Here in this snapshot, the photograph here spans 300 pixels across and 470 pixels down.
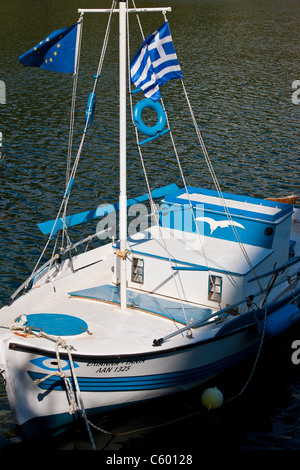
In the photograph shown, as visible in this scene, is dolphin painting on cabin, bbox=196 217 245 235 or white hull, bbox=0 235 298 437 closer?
white hull, bbox=0 235 298 437

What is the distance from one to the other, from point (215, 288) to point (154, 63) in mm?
6277

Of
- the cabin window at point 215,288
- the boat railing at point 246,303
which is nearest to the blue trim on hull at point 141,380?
the boat railing at point 246,303

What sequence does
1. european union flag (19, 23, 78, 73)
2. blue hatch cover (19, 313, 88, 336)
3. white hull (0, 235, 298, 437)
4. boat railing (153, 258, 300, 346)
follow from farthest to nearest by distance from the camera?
european union flag (19, 23, 78, 73), boat railing (153, 258, 300, 346), blue hatch cover (19, 313, 88, 336), white hull (0, 235, 298, 437)

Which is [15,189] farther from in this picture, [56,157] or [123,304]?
[123,304]

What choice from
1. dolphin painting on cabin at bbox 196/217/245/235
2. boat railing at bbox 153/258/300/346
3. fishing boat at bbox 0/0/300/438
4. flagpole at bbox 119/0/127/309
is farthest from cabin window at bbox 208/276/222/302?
flagpole at bbox 119/0/127/309

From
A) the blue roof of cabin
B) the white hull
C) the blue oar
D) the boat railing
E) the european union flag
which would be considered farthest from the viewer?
the blue roof of cabin

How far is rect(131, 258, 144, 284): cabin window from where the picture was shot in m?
17.8

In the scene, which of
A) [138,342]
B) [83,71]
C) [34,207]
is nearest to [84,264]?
[138,342]

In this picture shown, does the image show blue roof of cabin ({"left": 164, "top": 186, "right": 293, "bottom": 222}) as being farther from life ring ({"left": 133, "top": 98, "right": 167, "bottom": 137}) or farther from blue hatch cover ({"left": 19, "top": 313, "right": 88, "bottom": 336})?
blue hatch cover ({"left": 19, "top": 313, "right": 88, "bottom": 336})

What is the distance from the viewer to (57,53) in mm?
15969

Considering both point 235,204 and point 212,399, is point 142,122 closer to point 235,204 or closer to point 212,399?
point 235,204

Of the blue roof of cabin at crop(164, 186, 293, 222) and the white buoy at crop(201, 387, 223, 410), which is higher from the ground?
the blue roof of cabin at crop(164, 186, 293, 222)

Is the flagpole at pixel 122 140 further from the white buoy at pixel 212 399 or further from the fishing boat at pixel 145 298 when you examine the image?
the white buoy at pixel 212 399

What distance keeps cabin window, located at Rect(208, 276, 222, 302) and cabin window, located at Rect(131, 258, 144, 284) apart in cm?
206
